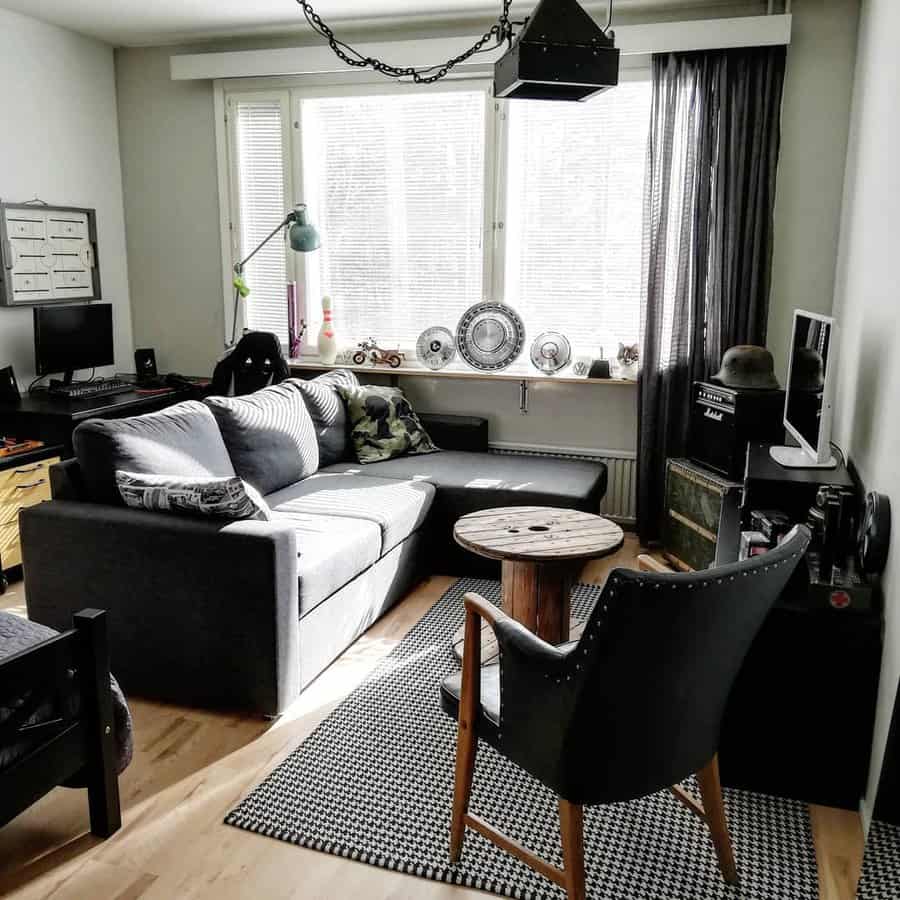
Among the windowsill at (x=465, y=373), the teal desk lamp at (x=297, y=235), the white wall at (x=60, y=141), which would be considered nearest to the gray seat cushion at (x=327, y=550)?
the windowsill at (x=465, y=373)

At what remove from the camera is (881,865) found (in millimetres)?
1945

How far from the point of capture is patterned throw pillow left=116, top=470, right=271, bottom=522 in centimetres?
256

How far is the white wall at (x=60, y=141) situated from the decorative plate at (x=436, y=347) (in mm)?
1946

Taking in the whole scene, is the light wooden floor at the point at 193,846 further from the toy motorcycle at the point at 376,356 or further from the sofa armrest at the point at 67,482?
the toy motorcycle at the point at 376,356

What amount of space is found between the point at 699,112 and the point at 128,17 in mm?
2907

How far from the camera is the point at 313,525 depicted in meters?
3.13

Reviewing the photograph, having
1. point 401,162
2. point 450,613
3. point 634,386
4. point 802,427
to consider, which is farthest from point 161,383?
point 802,427

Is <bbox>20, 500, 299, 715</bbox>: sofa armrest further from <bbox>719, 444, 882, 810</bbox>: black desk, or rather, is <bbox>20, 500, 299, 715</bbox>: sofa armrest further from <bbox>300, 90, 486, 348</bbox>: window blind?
<bbox>300, 90, 486, 348</bbox>: window blind

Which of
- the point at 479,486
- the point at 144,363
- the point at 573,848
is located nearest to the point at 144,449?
the point at 479,486

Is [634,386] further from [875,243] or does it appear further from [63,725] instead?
[63,725]

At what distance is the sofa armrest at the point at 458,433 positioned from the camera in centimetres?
448

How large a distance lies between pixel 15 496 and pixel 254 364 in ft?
4.48

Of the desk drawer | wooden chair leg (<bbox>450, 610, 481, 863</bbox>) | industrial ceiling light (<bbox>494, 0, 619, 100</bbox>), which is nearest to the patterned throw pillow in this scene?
wooden chair leg (<bbox>450, 610, 481, 863</bbox>)

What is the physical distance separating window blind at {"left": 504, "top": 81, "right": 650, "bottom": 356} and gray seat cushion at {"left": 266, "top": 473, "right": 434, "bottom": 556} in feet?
4.35
